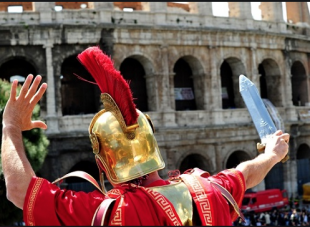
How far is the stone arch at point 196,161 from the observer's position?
71.8ft

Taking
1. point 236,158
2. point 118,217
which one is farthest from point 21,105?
point 236,158

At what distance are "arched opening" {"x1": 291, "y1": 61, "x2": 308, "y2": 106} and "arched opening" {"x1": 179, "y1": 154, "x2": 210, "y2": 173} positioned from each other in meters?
6.73

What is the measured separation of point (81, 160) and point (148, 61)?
472 centimetres

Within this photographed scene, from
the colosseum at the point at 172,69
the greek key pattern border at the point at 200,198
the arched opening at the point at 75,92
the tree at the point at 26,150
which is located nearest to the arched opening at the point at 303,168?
the colosseum at the point at 172,69

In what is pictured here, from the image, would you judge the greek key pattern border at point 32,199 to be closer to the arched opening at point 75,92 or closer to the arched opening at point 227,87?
the arched opening at point 75,92

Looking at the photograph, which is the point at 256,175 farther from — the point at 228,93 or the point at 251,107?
the point at 228,93

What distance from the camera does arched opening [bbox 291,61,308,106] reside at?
2669 cm

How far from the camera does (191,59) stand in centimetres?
2255

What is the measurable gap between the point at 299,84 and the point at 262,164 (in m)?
24.3

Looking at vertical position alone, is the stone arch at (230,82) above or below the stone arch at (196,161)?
above

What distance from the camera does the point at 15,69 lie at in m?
20.7

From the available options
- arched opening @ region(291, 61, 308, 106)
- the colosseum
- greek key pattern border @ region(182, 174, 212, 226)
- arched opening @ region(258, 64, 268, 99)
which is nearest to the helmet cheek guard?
greek key pattern border @ region(182, 174, 212, 226)

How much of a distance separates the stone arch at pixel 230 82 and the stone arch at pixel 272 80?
1515 mm

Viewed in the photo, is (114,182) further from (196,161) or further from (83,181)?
(196,161)
